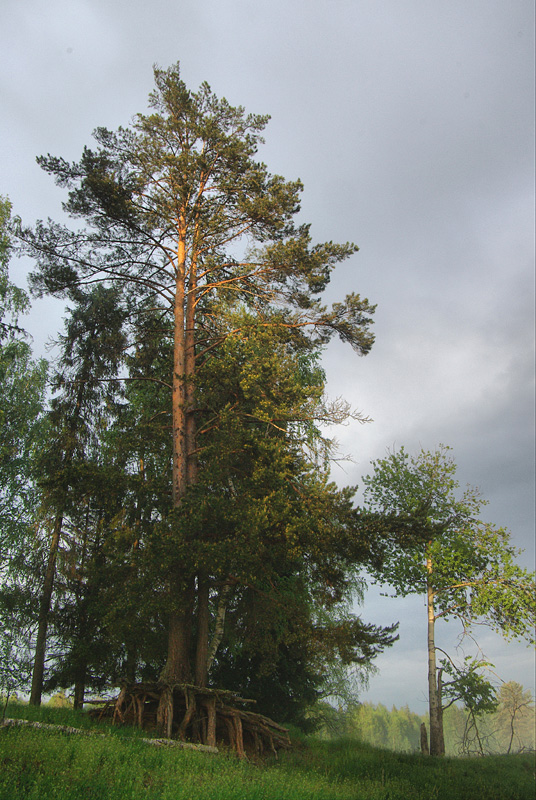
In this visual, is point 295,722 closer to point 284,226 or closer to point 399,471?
point 399,471

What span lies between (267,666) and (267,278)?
11887mm

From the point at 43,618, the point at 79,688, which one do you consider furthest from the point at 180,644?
the point at 79,688

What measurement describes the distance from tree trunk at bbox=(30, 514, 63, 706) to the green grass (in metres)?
4.39

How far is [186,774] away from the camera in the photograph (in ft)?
29.1

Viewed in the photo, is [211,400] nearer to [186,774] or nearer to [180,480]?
[180,480]

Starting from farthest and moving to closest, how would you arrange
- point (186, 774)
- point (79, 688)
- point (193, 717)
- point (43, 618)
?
point (79, 688)
point (43, 618)
point (193, 717)
point (186, 774)

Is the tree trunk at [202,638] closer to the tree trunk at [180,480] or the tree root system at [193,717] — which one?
the tree trunk at [180,480]

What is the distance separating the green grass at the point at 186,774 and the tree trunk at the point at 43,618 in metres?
4.39

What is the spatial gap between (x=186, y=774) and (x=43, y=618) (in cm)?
1030

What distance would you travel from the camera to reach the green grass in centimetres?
759

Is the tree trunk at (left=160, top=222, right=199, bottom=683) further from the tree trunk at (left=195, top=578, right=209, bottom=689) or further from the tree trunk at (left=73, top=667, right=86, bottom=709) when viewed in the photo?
the tree trunk at (left=73, top=667, right=86, bottom=709)

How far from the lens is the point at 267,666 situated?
15422mm

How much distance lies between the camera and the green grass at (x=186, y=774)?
24.9 ft

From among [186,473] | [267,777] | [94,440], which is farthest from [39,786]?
[94,440]
